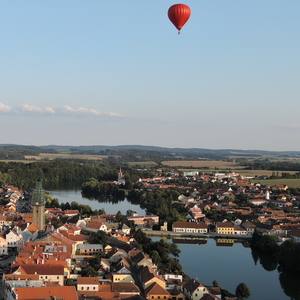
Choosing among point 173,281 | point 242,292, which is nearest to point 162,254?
point 173,281

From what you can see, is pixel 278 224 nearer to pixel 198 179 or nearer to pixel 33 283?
pixel 33 283

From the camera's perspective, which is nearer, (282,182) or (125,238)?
(125,238)

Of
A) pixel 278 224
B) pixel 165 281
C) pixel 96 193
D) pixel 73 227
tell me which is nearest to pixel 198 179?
pixel 96 193

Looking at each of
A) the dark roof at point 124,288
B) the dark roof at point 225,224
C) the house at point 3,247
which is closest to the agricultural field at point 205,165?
the dark roof at point 225,224

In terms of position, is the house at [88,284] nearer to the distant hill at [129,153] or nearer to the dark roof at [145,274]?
the dark roof at [145,274]

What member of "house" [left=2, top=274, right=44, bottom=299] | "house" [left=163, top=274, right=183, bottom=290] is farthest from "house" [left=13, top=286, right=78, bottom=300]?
"house" [left=163, top=274, right=183, bottom=290]

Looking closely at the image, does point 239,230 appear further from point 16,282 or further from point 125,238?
point 16,282
